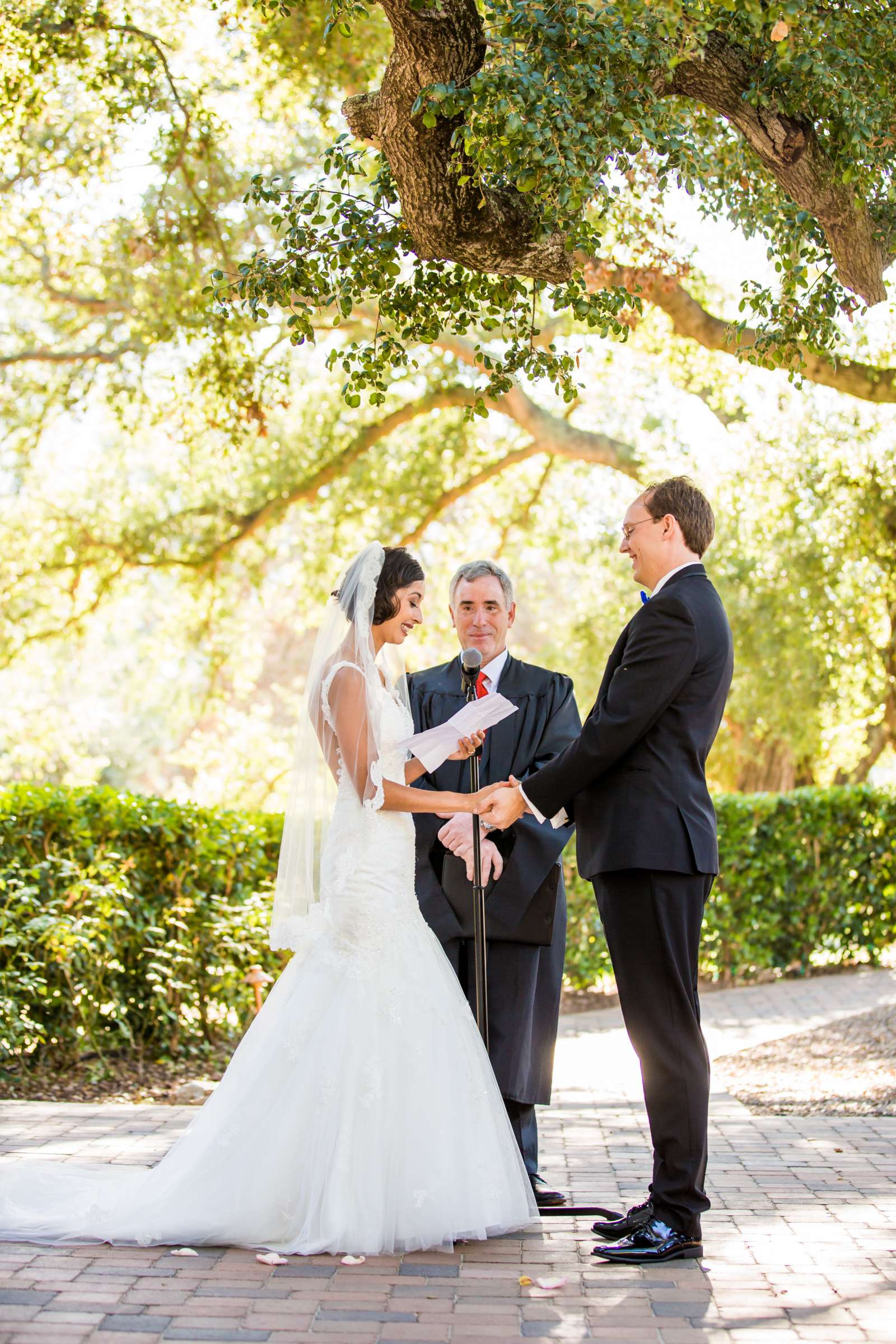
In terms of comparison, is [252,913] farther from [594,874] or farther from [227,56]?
[227,56]

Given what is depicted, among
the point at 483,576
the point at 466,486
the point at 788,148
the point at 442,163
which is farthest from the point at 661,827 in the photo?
the point at 466,486

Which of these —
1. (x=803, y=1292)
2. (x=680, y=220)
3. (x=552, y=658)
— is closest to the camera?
(x=803, y=1292)

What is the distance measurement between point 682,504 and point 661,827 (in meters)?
1.04

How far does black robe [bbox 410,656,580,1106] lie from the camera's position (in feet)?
15.6

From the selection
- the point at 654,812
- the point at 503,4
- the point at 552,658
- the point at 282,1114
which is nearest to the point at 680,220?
the point at 503,4

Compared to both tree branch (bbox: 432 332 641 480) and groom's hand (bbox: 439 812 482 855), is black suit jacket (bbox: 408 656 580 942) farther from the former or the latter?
tree branch (bbox: 432 332 641 480)

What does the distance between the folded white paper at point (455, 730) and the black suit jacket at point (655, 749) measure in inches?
9.5

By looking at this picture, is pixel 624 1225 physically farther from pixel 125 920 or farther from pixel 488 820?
pixel 125 920

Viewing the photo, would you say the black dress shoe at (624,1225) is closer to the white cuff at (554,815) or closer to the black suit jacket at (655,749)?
the black suit jacket at (655,749)

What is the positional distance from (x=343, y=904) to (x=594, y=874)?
0.87 m

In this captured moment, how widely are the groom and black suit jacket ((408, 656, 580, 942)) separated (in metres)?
0.61

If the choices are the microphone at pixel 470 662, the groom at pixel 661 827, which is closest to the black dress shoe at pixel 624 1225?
the groom at pixel 661 827

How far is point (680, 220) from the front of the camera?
10.3 m

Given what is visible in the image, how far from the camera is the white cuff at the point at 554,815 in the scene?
427 cm
